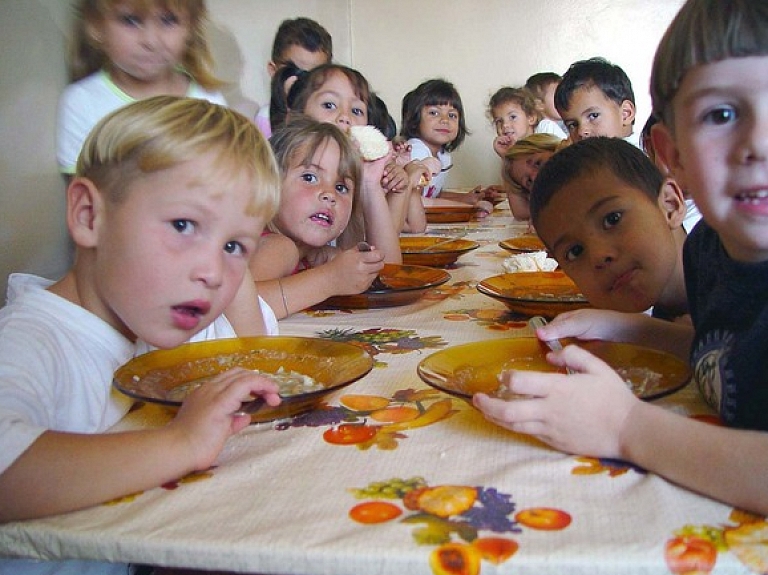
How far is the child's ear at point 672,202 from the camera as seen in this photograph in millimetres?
1197

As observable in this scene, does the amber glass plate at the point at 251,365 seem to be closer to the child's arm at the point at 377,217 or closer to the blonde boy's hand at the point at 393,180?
the child's arm at the point at 377,217

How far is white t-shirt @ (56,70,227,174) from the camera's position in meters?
1.60

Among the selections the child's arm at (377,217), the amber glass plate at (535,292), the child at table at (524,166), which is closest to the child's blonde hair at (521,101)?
the child at table at (524,166)

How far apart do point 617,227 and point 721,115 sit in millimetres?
532

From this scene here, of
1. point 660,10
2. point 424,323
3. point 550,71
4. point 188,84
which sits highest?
point 660,10

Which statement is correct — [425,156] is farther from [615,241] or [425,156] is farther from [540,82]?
[615,241]

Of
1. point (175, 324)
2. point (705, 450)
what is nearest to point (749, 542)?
point (705, 450)

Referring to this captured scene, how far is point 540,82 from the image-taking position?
4.45 metres

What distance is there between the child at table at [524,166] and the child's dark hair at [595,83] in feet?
0.75

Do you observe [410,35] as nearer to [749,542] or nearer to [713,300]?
[713,300]

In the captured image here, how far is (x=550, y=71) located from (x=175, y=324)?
185 inches

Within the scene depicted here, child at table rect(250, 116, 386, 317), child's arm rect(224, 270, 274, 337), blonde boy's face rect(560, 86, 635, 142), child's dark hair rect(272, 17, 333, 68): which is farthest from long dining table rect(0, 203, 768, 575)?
child's dark hair rect(272, 17, 333, 68)

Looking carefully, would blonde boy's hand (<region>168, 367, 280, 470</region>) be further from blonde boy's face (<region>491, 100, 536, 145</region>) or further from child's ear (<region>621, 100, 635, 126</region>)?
blonde boy's face (<region>491, 100, 536, 145</region>)

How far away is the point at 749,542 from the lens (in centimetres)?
47
